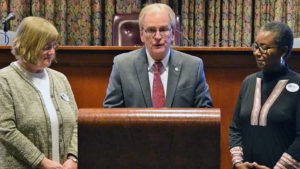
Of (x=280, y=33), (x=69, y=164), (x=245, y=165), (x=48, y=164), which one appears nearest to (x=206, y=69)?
(x=280, y=33)

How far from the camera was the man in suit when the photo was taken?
1649 millimetres

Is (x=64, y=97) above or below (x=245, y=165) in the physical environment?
above

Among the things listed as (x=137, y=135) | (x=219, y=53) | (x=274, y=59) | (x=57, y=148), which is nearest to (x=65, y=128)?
(x=57, y=148)

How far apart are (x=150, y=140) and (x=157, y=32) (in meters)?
1.03

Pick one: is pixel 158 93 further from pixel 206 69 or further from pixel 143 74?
pixel 206 69

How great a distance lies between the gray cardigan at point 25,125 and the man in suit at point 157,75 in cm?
28

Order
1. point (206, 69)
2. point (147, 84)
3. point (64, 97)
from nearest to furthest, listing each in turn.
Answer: point (147, 84) < point (64, 97) < point (206, 69)

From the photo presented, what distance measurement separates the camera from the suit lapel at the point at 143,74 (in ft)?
5.36

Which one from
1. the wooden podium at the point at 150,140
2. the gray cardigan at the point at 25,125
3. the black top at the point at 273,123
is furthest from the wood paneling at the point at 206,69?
the wooden podium at the point at 150,140

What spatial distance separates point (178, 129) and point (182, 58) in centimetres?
103

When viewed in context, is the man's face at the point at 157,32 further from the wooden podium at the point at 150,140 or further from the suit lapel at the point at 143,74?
the wooden podium at the point at 150,140

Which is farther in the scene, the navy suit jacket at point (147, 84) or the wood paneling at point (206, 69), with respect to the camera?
the wood paneling at point (206, 69)

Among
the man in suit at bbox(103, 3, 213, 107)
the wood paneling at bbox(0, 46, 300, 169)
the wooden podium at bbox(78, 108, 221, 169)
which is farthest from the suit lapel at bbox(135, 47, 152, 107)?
the wood paneling at bbox(0, 46, 300, 169)

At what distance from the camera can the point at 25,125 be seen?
5.66 ft
